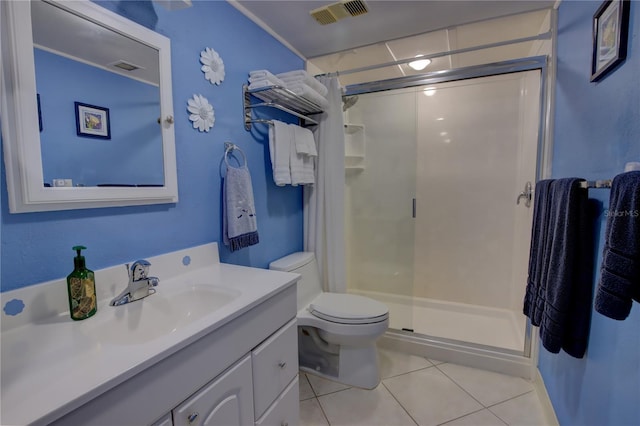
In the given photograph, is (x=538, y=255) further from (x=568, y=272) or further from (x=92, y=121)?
(x=92, y=121)

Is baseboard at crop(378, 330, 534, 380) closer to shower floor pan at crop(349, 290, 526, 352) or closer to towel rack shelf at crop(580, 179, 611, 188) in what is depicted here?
shower floor pan at crop(349, 290, 526, 352)

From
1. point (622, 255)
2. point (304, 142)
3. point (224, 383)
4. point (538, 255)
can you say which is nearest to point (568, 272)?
point (538, 255)

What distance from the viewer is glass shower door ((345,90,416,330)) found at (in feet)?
7.91

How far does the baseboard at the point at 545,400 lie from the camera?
1.47 metres

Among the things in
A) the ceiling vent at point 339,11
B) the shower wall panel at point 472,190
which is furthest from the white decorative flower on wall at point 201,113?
the shower wall panel at point 472,190

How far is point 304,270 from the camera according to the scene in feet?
6.44

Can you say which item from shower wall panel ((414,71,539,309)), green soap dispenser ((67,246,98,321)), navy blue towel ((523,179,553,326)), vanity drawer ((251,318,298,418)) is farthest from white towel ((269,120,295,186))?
shower wall panel ((414,71,539,309))

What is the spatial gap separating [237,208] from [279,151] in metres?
0.47

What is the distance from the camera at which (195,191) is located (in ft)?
4.43

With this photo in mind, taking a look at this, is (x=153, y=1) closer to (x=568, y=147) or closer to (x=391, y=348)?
(x=568, y=147)

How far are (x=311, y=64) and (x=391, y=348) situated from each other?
2278 millimetres

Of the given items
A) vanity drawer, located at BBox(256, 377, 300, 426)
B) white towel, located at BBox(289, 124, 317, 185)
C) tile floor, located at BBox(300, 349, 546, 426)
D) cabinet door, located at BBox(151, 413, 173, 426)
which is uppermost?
white towel, located at BBox(289, 124, 317, 185)

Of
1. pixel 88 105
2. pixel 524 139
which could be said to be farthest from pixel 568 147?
pixel 88 105

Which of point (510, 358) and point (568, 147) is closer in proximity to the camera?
point (568, 147)
